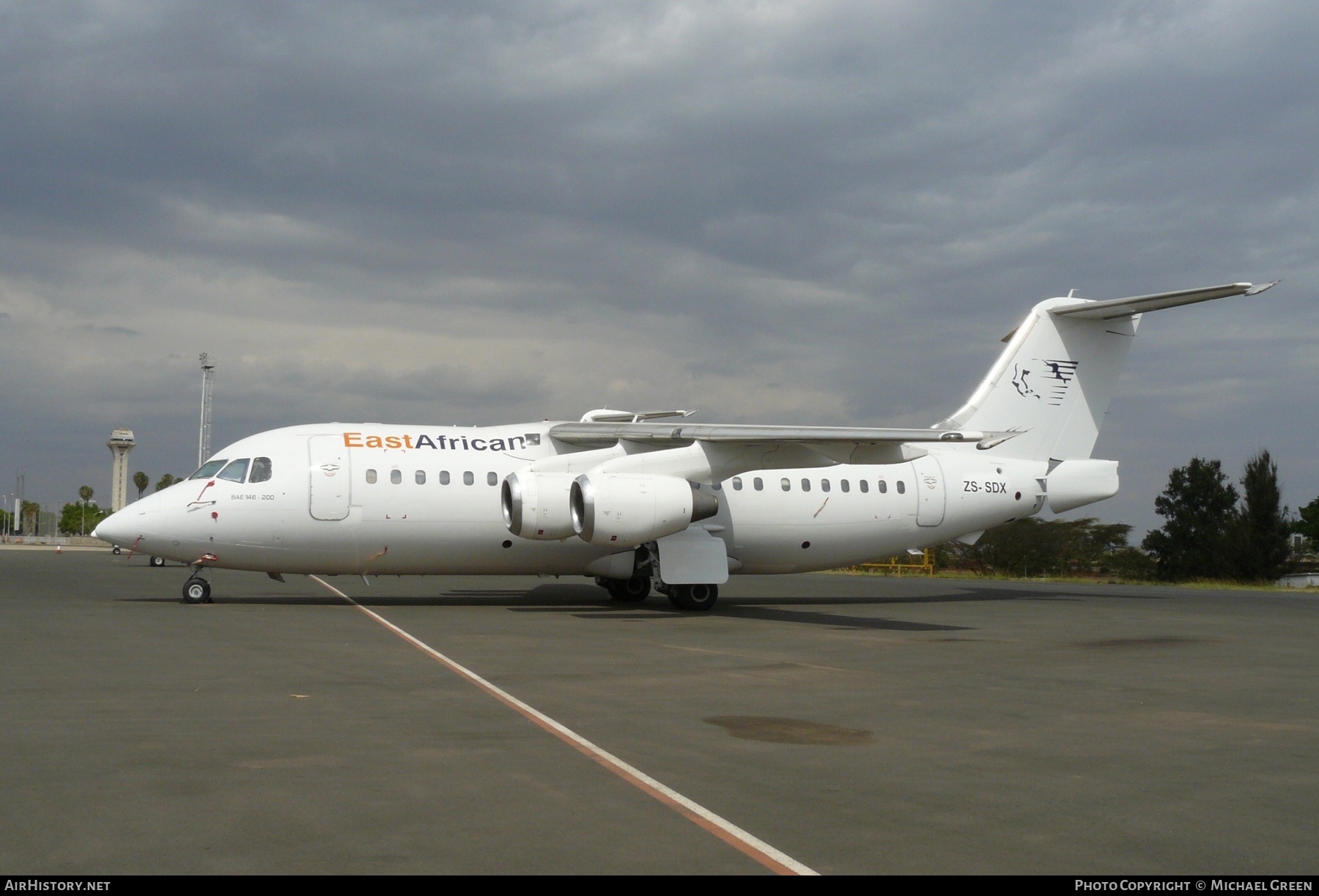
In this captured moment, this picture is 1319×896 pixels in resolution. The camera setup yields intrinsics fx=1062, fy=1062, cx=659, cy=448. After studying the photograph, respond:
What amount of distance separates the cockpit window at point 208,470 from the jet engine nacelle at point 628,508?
262 inches

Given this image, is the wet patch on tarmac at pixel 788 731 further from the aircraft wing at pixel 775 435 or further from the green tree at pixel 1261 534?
the green tree at pixel 1261 534

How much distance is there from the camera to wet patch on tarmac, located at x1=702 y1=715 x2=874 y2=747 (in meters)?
7.68

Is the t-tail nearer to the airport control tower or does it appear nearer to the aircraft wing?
the aircraft wing

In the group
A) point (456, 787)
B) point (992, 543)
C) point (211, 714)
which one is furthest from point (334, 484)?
point (992, 543)

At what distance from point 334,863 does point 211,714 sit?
417cm

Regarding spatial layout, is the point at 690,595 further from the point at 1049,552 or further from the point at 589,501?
the point at 1049,552

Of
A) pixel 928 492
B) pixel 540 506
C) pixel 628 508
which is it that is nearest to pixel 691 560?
pixel 628 508

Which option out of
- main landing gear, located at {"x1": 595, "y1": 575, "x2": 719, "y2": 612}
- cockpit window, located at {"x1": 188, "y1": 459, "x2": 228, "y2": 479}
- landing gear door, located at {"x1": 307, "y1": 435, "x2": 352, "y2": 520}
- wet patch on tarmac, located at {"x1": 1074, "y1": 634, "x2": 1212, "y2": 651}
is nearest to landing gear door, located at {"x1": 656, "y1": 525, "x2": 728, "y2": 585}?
main landing gear, located at {"x1": 595, "y1": 575, "x2": 719, "y2": 612}

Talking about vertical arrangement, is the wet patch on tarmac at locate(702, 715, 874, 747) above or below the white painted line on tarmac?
below

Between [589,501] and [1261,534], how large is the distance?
4514cm

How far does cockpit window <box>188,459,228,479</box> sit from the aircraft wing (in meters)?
6.83

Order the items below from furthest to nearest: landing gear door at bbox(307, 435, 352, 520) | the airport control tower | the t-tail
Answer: the airport control tower
the t-tail
landing gear door at bbox(307, 435, 352, 520)

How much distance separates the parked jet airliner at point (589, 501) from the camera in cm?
1886

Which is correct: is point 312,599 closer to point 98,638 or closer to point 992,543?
point 98,638
